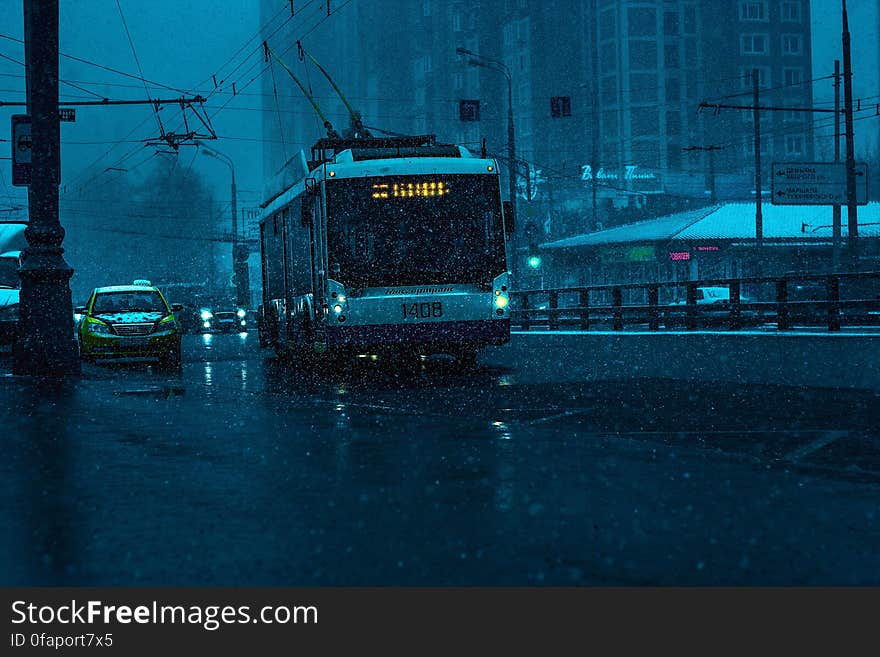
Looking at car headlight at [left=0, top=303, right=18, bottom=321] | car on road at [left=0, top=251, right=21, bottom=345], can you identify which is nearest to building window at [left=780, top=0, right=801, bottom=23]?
car on road at [left=0, top=251, right=21, bottom=345]

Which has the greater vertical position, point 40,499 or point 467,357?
point 467,357

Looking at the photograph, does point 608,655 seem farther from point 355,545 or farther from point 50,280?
point 50,280

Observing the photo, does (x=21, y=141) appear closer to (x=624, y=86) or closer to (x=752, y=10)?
(x=624, y=86)

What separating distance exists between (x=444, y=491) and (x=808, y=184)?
47.8m

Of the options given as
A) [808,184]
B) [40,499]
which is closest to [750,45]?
[808,184]

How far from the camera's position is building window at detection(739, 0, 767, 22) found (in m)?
123

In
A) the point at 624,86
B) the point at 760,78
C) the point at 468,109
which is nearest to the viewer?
the point at 468,109

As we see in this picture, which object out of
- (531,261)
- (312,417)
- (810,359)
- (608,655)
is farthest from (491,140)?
(608,655)

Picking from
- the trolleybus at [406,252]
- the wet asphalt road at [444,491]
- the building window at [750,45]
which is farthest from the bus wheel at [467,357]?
the building window at [750,45]

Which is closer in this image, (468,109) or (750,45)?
(468,109)

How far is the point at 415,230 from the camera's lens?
67.6ft

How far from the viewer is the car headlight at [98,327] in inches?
977

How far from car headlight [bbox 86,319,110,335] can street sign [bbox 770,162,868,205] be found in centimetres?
3347

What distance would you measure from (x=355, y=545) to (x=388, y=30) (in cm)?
14305
